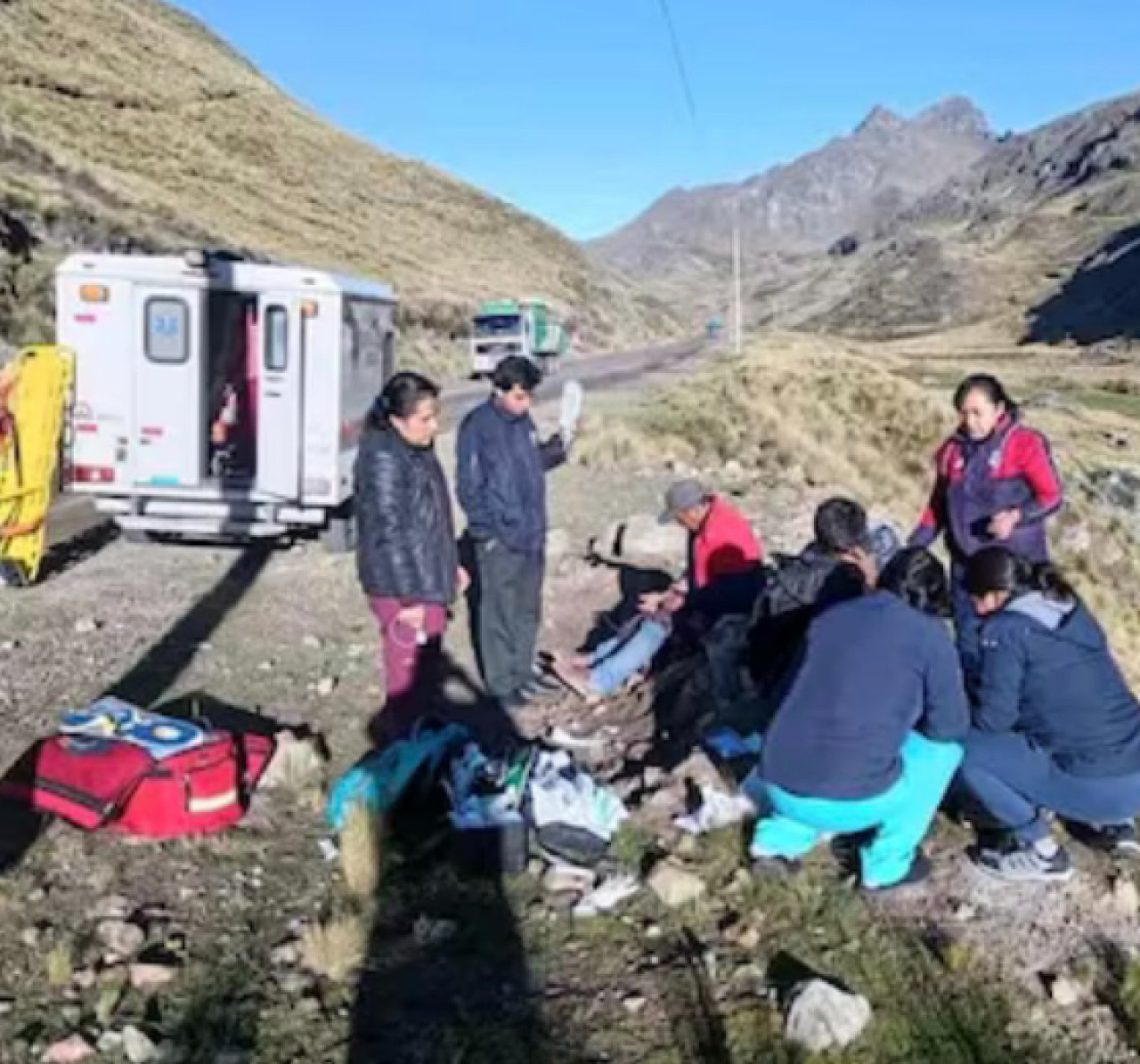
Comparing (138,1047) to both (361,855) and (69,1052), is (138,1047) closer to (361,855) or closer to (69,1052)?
(69,1052)

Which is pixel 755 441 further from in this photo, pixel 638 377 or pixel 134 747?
pixel 638 377

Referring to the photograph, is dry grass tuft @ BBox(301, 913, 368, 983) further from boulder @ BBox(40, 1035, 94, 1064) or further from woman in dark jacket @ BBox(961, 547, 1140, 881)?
woman in dark jacket @ BBox(961, 547, 1140, 881)

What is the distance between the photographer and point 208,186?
49.6 m

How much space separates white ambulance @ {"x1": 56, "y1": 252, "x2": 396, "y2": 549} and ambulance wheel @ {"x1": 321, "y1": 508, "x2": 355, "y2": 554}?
0.6 inches

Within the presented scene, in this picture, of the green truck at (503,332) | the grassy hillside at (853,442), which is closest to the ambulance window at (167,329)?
the grassy hillside at (853,442)

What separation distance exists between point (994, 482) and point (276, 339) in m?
6.66

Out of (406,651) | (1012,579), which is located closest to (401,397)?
(406,651)

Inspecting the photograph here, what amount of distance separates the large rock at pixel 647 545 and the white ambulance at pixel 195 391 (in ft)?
7.42

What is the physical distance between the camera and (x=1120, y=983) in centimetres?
442

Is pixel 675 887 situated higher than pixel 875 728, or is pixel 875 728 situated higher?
pixel 875 728

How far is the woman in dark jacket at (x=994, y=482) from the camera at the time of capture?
21.1 ft

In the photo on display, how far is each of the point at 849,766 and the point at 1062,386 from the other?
5201 centimetres

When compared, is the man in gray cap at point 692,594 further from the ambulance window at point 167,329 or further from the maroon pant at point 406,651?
the ambulance window at point 167,329

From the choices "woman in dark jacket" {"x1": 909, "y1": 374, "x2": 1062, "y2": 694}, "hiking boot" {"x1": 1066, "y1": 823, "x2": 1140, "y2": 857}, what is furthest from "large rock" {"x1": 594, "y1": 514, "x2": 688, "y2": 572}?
"hiking boot" {"x1": 1066, "y1": 823, "x2": 1140, "y2": 857}
